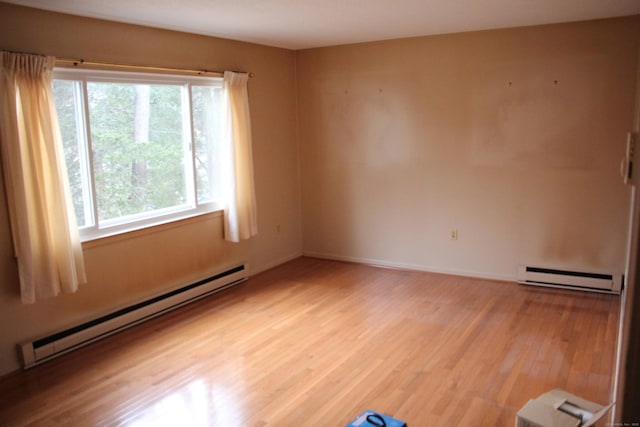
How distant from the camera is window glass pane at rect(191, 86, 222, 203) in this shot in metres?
4.66

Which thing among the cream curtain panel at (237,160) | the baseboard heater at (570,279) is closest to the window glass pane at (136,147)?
the cream curtain panel at (237,160)

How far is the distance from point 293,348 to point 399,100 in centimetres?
285

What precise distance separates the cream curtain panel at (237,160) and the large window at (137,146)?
0.13 metres

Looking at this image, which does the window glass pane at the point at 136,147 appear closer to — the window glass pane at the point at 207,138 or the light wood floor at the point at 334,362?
the window glass pane at the point at 207,138

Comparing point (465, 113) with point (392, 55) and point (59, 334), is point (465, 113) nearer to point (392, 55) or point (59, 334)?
point (392, 55)

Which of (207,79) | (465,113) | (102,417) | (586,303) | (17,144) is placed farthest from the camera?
(465,113)

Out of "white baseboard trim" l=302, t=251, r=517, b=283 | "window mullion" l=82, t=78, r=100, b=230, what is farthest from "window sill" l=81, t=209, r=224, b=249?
"white baseboard trim" l=302, t=251, r=517, b=283

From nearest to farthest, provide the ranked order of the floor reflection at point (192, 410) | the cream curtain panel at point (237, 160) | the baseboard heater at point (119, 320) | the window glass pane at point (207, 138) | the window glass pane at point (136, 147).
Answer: the floor reflection at point (192, 410), the baseboard heater at point (119, 320), the window glass pane at point (136, 147), the window glass pane at point (207, 138), the cream curtain panel at point (237, 160)

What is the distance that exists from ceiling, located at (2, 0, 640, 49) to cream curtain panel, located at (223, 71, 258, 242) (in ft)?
1.61

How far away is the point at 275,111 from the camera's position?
18.1ft

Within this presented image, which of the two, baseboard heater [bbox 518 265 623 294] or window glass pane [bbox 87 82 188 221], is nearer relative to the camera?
window glass pane [bbox 87 82 188 221]

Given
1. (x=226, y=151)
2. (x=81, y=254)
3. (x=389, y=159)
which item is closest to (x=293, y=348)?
(x=81, y=254)

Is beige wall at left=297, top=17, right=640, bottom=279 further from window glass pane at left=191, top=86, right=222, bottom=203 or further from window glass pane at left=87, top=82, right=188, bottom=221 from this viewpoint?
window glass pane at left=87, top=82, right=188, bottom=221

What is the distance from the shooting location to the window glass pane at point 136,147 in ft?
12.7
